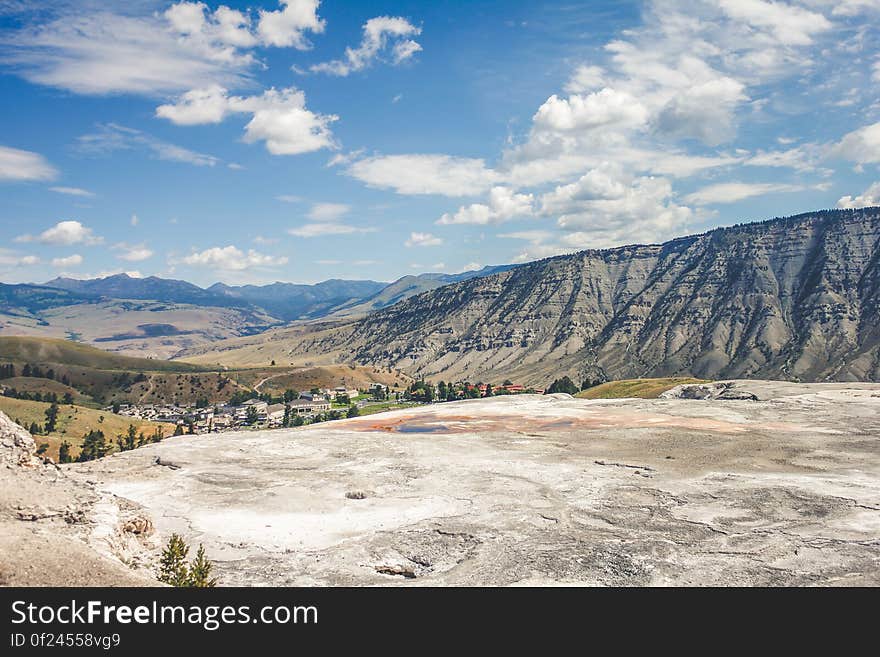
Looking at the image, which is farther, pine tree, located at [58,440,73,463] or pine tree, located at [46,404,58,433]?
pine tree, located at [46,404,58,433]

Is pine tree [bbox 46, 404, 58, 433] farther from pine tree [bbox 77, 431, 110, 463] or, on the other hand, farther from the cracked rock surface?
the cracked rock surface

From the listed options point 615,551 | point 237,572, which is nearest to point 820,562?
point 615,551

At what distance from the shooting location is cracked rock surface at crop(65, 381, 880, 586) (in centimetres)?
3238

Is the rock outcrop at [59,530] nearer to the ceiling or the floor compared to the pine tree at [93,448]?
nearer to the ceiling

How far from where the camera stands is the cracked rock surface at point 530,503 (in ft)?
106

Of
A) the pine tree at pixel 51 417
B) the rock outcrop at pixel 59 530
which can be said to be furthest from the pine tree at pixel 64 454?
the rock outcrop at pixel 59 530

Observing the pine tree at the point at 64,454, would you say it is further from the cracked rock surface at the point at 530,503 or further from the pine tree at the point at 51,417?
the cracked rock surface at the point at 530,503

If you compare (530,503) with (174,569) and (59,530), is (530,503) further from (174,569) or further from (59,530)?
(59,530)

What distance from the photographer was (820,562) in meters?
32.4

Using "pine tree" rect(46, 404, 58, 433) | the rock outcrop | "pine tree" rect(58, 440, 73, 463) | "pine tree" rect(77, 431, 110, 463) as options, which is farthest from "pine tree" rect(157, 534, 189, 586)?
"pine tree" rect(46, 404, 58, 433)

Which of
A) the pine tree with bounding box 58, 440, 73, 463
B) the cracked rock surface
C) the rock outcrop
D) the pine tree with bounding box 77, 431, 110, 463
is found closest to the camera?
the rock outcrop
